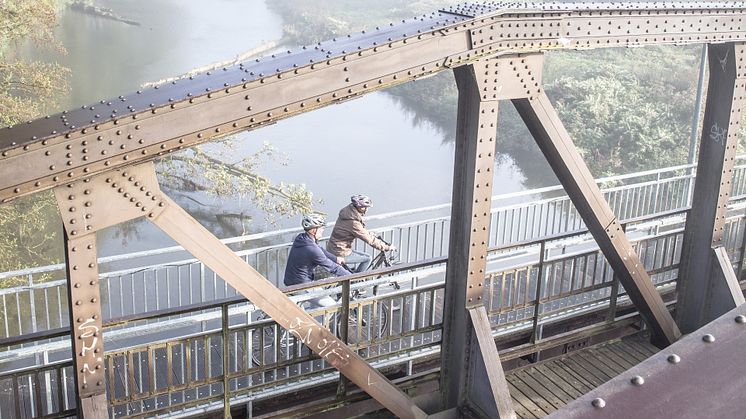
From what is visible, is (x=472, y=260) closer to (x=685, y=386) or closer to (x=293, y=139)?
(x=685, y=386)

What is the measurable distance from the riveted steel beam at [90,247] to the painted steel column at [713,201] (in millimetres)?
6026

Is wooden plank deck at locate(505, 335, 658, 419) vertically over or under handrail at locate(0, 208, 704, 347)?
under

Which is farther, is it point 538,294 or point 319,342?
point 538,294

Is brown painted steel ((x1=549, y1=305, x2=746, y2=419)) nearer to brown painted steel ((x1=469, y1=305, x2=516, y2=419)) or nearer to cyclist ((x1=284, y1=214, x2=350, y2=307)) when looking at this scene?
brown painted steel ((x1=469, y1=305, x2=516, y2=419))

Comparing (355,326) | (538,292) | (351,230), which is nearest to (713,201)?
(538,292)

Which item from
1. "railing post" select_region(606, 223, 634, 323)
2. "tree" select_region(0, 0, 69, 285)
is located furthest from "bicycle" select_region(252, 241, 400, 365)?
"tree" select_region(0, 0, 69, 285)

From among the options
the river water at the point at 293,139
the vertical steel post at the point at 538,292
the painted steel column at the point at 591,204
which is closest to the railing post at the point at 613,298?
the painted steel column at the point at 591,204

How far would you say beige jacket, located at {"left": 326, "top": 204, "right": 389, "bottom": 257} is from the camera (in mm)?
9156

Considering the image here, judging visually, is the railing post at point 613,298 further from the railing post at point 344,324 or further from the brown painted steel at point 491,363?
the railing post at point 344,324

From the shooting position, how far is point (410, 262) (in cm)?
696

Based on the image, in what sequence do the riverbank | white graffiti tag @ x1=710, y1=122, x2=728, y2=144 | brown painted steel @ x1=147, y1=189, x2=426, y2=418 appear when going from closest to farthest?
brown painted steel @ x1=147, y1=189, x2=426, y2=418 < white graffiti tag @ x1=710, y1=122, x2=728, y2=144 < the riverbank

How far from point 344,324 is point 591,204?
2518 mm

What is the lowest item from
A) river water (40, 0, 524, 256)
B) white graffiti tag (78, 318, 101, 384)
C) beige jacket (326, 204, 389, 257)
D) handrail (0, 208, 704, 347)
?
river water (40, 0, 524, 256)

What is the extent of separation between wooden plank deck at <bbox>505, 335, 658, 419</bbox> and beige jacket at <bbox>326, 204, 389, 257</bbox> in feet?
7.96
